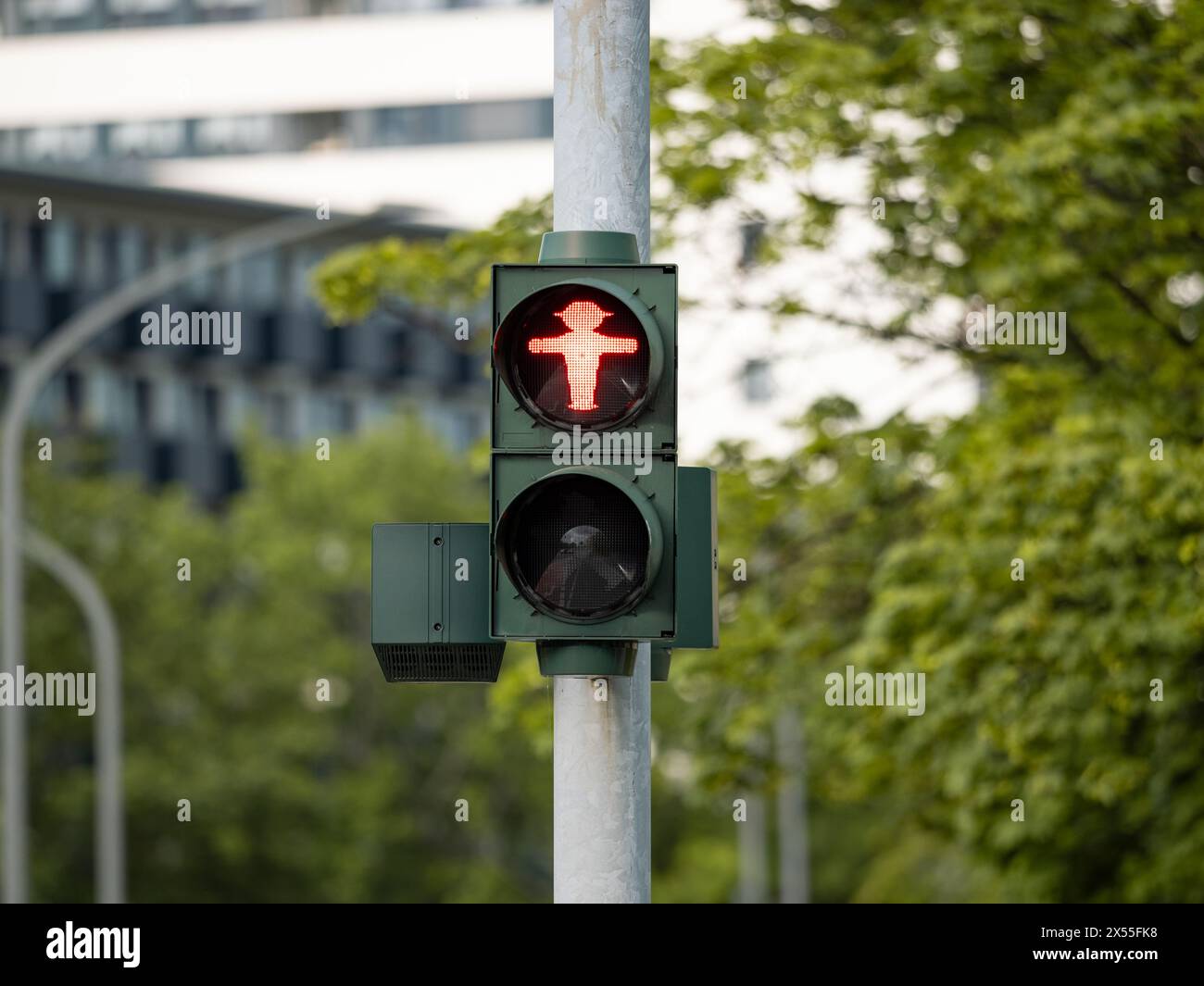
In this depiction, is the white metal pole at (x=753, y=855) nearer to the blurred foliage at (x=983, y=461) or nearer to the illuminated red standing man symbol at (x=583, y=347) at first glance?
the blurred foliage at (x=983, y=461)

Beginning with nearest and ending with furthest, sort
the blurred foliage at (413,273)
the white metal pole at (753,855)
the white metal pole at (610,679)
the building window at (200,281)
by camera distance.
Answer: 1. the white metal pole at (610,679)
2. the blurred foliage at (413,273)
3. the white metal pole at (753,855)
4. the building window at (200,281)

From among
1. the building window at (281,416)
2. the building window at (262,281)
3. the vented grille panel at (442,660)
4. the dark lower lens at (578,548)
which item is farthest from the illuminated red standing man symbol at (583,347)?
the building window at (281,416)

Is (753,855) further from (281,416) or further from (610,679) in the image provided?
(610,679)

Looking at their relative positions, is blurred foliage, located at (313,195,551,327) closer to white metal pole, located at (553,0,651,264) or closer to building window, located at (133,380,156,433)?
white metal pole, located at (553,0,651,264)

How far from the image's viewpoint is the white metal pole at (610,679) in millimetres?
5113

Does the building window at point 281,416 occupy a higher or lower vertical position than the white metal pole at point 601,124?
higher

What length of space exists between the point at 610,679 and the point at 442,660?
425mm

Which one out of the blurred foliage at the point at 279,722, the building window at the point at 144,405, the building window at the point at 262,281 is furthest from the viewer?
the building window at the point at 262,281

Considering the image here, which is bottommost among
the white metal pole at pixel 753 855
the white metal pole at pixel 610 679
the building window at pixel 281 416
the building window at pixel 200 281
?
the white metal pole at pixel 753 855

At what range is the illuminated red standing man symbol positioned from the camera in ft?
16.3

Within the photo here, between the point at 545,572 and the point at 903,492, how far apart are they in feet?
30.2

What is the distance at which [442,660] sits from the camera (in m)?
5.15

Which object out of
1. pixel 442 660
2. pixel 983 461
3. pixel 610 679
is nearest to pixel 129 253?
pixel 983 461

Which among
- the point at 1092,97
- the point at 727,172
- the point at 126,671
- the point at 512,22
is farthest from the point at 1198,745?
the point at 512,22
